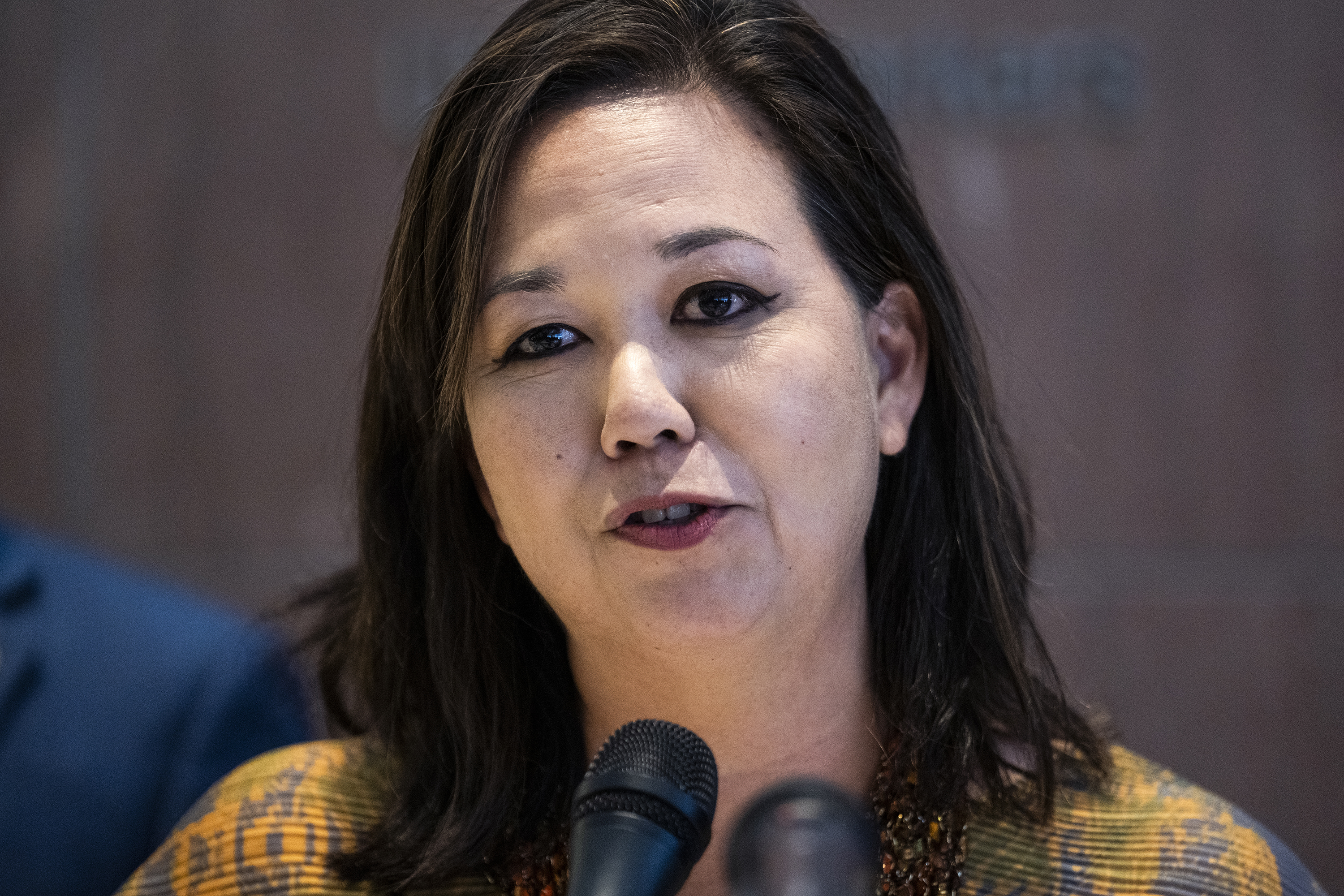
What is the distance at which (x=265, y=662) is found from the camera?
2.33 meters

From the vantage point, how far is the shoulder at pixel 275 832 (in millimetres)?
1798

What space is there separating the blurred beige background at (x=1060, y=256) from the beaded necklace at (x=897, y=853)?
139 cm

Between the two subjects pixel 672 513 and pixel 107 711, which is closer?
pixel 672 513

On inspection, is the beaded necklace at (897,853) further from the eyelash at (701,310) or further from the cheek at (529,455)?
the eyelash at (701,310)

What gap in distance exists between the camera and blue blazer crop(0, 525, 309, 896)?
210cm

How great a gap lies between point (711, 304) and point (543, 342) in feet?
0.72

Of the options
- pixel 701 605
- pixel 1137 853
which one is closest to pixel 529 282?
pixel 701 605

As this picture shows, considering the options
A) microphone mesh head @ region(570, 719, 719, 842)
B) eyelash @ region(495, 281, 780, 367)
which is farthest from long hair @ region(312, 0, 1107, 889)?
microphone mesh head @ region(570, 719, 719, 842)

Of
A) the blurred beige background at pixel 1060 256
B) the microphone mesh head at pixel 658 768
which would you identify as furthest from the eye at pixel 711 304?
the blurred beige background at pixel 1060 256

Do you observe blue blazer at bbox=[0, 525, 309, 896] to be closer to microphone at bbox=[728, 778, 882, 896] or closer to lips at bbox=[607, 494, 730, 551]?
lips at bbox=[607, 494, 730, 551]

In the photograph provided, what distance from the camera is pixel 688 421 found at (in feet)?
4.94

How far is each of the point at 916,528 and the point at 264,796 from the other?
1.01 m

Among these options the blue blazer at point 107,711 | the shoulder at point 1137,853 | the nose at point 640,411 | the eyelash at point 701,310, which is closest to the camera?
the nose at point 640,411

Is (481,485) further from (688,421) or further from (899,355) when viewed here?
(899,355)
